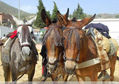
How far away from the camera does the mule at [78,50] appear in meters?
3.07

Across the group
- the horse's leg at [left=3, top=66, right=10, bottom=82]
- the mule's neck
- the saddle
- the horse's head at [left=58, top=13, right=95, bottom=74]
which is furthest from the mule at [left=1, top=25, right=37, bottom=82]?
the saddle

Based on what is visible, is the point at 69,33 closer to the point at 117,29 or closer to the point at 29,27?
the point at 29,27

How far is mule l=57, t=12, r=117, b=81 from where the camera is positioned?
3066 millimetres

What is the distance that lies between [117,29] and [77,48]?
22539mm

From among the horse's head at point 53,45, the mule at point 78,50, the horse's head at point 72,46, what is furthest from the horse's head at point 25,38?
the horse's head at point 72,46

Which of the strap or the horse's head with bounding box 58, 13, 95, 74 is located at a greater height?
the horse's head with bounding box 58, 13, 95, 74

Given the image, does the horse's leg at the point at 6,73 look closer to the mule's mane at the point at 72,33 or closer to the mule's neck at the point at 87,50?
the mule's neck at the point at 87,50

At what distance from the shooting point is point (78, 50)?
3135 mm

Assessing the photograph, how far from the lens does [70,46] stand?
307 centimetres

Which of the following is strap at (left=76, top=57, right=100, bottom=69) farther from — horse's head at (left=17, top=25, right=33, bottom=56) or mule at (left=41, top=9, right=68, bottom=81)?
horse's head at (left=17, top=25, right=33, bottom=56)

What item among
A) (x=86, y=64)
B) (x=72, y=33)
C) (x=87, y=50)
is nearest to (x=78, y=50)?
(x=72, y=33)

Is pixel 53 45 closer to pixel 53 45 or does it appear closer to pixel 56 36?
pixel 53 45

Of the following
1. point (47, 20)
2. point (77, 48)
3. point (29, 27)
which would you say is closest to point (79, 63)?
point (77, 48)

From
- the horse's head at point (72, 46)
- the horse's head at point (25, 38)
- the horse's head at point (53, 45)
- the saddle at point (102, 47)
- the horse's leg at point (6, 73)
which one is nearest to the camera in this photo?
the horse's head at point (72, 46)
